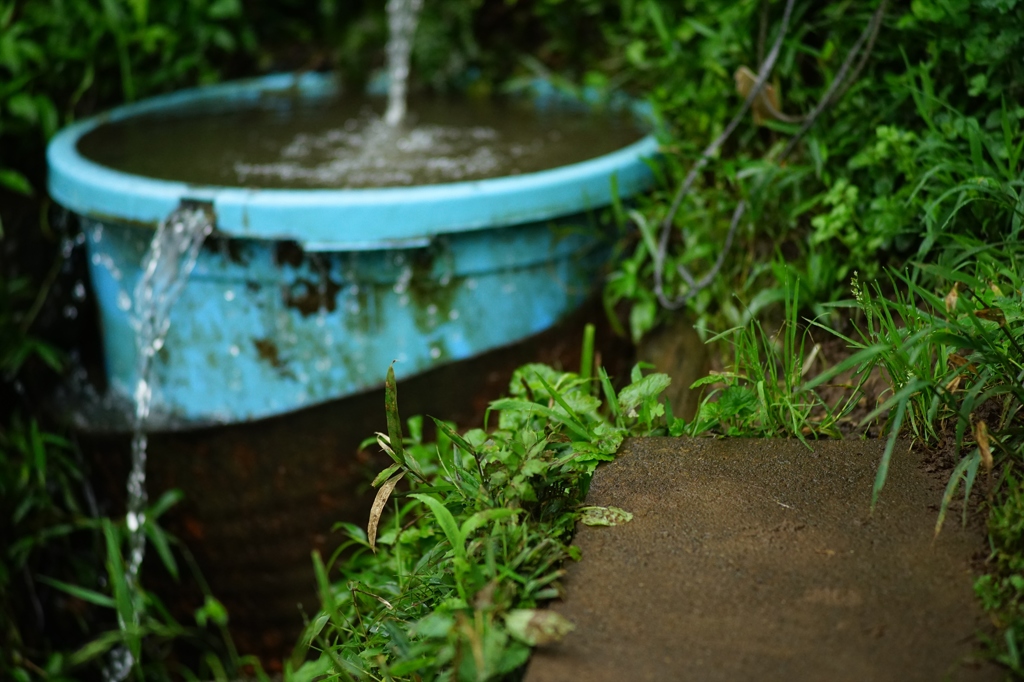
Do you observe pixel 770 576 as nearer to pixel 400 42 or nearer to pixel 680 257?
pixel 680 257

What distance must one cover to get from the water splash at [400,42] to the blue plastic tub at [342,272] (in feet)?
4.42

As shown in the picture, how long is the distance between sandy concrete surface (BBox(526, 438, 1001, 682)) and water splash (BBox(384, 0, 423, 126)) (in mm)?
2546

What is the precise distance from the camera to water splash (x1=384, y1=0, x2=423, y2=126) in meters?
3.56

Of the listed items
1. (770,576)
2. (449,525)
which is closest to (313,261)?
(449,525)

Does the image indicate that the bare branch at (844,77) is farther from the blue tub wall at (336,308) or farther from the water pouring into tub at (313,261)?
the blue tub wall at (336,308)

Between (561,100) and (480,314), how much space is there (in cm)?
140

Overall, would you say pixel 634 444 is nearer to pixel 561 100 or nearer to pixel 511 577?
pixel 511 577

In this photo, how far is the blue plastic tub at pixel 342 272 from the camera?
2230mm

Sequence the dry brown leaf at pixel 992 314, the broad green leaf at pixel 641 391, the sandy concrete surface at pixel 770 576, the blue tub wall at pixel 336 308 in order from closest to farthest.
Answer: the sandy concrete surface at pixel 770 576, the dry brown leaf at pixel 992 314, the broad green leaf at pixel 641 391, the blue tub wall at pixel 336 308

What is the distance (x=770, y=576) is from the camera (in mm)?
1153

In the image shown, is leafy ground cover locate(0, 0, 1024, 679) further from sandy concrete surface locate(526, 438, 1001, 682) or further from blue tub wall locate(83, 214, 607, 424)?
blue tub wall locate(83, 214, 607, 424)

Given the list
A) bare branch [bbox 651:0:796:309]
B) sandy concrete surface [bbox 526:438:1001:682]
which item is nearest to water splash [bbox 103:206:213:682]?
bare branch [bbox 651:0:796:309]

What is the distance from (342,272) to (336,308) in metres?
0.10

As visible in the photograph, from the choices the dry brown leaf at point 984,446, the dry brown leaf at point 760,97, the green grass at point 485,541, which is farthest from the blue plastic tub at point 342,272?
the dry brown leaf at point 984,446
